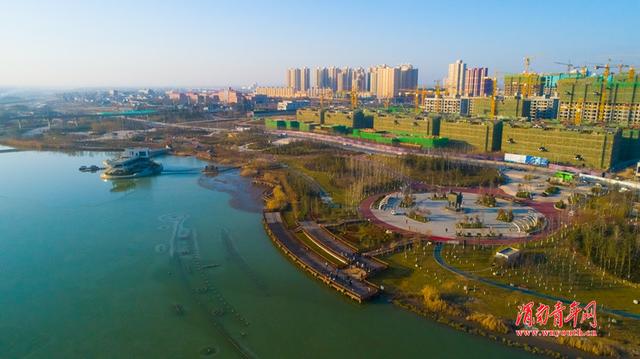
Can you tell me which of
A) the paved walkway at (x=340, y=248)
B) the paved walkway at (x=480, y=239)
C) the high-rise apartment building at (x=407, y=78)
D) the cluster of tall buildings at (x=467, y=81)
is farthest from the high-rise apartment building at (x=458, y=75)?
the paved walkway at (x=340, y=248)

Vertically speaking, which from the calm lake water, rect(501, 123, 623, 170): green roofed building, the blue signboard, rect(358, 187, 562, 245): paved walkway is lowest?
the calm lake water

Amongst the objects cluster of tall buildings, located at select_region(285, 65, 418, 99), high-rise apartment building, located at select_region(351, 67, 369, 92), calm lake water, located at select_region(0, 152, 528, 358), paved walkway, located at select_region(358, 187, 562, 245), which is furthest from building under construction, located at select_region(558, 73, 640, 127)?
high-rise apartment building, located at select_region(351, 67, 369, 92)

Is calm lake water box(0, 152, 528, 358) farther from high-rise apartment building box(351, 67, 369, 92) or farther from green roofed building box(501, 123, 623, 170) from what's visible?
high-rise apartment building box(351, 67, 369, 92)

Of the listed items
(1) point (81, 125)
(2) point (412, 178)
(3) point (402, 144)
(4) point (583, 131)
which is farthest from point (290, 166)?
(1) point (81, 125)

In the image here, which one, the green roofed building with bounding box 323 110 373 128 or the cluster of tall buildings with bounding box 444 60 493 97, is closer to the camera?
the green roofed building with bounding box 323 110 373 128

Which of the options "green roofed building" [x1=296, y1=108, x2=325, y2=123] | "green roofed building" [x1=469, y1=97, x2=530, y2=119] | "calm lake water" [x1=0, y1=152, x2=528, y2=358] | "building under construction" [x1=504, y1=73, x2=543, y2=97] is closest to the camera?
"calm lake water" [x1=0, y1=152, x2=528, y2=358]

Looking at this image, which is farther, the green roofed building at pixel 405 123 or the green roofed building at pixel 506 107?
the green roofed building at pixel 506 107

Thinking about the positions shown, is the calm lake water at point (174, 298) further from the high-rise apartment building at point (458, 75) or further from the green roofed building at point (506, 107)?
the high-rise apartment building at point (458, 75)
